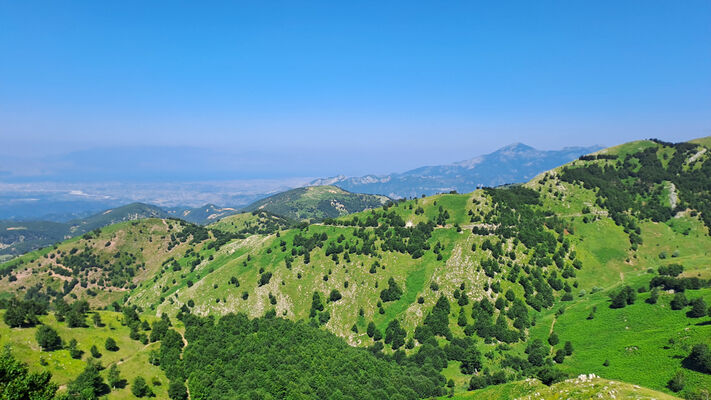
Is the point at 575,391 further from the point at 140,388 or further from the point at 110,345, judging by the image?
the point at 110,345

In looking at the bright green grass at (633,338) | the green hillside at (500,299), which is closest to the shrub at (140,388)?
the green hillside at (500,299)

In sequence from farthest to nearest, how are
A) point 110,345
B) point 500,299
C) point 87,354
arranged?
1. point 500,299
2. point 110,345
3. point 87,354

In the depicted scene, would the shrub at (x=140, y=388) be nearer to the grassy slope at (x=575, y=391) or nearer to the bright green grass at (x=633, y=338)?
the grassy slope at (x=575, y=391)

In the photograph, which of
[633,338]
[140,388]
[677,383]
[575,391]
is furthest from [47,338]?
[633,338]

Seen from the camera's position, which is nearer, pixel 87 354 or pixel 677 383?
pixel 677 383

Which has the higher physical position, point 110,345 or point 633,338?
point 110,345

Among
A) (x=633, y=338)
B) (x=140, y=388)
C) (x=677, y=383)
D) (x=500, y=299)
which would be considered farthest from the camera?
(x=500, y=299)

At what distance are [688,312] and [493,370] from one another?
62.9 meters

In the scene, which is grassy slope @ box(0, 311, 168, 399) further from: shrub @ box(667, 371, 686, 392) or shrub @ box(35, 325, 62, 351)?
shrub @ box(667, 371, 686, 392)

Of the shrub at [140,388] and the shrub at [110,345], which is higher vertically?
the shrub at [110,345]

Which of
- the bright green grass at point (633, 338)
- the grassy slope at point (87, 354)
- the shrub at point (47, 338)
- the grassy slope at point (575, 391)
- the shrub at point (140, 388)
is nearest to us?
the grassy slope at point (575, 391)

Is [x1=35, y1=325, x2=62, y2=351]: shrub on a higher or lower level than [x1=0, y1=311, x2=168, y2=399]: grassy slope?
higher

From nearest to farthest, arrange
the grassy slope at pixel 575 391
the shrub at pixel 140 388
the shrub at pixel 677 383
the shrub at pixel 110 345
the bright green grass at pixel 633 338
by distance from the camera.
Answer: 1. the grassy slope at pixel 575 391
2. the shrub at pixel 677 383
3. the shrub at pixel 140 388
4. the bright green grass at pixel 633 338
5. the shrub at pixel 110 345

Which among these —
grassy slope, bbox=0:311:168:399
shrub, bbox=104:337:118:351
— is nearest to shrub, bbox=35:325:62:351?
grassy slope, bbox=0:311:168:399
